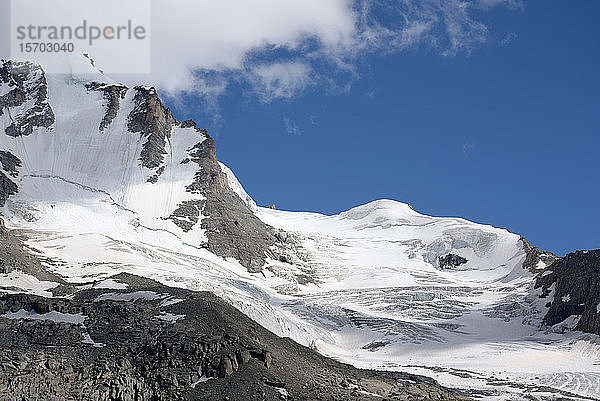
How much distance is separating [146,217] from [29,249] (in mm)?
44089

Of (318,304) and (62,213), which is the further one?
(62,213)

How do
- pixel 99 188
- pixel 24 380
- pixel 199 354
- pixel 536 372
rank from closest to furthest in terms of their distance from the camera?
pixel 24 380
pixel 199 354
pixel 536 372
pixel 99 188

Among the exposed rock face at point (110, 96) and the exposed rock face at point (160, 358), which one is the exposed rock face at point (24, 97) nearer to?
the exposed rock face at point (110, 96)

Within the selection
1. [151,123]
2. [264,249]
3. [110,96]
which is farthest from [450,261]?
[110,96]

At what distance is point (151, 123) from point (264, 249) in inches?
1656

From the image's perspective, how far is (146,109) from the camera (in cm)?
15375

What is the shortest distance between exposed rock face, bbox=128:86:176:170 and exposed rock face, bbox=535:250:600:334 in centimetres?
8163

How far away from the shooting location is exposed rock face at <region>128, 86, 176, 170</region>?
476 ft

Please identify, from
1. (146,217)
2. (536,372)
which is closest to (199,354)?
(536,372)

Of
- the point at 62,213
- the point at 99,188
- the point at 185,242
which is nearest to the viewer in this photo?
the point at 62,213

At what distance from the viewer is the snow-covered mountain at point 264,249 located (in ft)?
254

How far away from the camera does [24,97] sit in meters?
150

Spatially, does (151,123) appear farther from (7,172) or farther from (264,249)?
(264,249)

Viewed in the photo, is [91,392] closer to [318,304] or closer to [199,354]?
[199,354]
